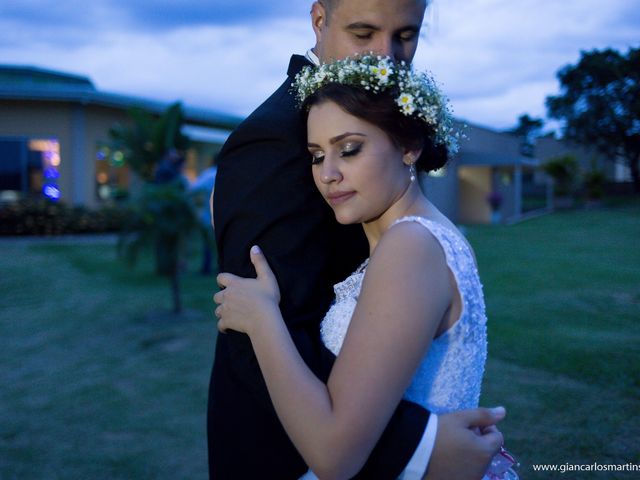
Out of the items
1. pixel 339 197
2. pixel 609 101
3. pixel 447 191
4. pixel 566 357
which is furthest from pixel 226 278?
pixel 447 191

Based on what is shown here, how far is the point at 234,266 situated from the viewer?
166 centimetres

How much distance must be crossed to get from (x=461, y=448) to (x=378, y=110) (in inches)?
32.8

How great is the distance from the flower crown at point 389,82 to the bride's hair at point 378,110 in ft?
0.05

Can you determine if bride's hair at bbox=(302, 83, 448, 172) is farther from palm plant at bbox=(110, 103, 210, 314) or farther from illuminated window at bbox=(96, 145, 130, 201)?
illuminated window at bbox=(96, 145, 130, 201)

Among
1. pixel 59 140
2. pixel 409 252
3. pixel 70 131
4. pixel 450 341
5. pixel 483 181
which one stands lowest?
pixel 450 341

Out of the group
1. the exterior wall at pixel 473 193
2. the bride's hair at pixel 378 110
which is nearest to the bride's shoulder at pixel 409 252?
the bride's hair at pixel 378 110

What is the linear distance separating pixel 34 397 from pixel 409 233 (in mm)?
5269

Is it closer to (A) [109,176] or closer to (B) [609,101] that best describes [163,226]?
(B) [609,101]

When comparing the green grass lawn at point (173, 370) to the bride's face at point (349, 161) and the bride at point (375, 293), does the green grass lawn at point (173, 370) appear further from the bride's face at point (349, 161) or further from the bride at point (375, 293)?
the bride's face at point (349, 161)

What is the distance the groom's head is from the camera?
1.72m

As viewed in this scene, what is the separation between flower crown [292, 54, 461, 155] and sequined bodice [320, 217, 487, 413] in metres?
0.29

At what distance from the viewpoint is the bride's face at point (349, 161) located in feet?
5.06

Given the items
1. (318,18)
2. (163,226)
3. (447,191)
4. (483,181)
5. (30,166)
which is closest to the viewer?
(318,18)

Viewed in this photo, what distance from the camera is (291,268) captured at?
1.55m
